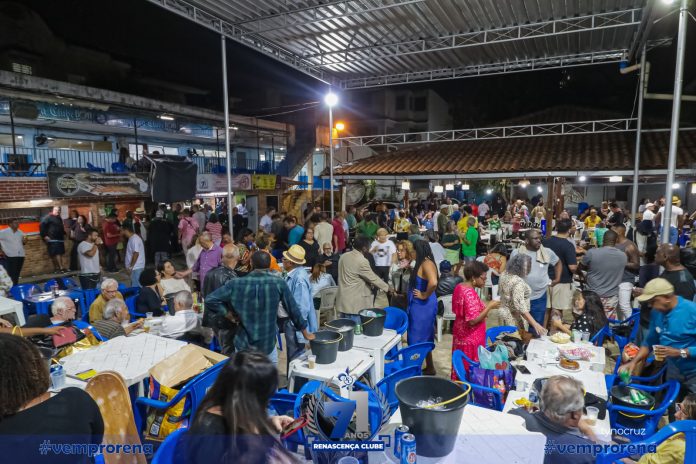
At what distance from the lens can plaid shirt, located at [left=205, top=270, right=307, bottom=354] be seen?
3.83 meters

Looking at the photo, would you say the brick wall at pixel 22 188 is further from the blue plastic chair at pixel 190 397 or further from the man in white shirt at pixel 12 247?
the blue plastic chair at pixel 190 397

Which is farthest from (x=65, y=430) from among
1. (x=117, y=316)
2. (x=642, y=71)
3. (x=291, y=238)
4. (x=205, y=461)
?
(x=642, y=71)

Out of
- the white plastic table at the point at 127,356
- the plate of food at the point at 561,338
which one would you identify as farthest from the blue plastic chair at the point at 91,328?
the plate of food at the point at 561,338

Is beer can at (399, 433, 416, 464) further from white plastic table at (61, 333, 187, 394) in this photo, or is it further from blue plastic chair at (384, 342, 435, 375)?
white plastic table at (61, 333, 187, 394)

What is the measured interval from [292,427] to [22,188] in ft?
35.6

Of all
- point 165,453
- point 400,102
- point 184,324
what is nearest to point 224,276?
A: point 184,324

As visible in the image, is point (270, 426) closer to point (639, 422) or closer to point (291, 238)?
point (639, 422)

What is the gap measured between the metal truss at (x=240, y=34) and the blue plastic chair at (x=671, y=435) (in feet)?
26.0

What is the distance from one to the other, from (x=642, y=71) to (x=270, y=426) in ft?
36.3

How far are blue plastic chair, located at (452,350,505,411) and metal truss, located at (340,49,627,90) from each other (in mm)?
9361

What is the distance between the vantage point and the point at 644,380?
3869 millimetres

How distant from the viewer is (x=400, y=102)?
3412 cm

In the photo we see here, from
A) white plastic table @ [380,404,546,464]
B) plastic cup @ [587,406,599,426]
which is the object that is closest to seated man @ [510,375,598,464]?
white plastic table @ [380,404,546,464]

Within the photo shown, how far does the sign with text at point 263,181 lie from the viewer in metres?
15.2
